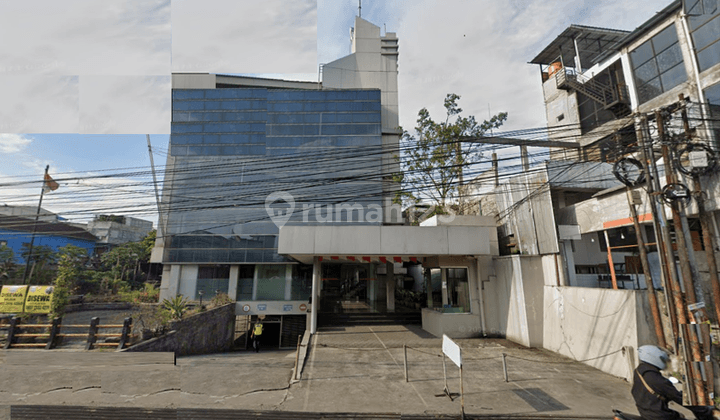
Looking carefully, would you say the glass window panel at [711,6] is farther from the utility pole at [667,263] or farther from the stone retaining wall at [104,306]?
the stone retaining wall at [104,306]

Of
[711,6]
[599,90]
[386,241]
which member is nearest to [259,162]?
[386,241]

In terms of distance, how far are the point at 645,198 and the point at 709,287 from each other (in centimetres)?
263

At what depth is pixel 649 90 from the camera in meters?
13.0

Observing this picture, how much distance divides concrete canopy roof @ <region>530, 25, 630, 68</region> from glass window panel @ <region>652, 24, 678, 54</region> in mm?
5330

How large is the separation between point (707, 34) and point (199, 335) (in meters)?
22.5

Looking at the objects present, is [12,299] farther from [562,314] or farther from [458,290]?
[562,314]

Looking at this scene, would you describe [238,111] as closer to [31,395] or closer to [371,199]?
[371,199]

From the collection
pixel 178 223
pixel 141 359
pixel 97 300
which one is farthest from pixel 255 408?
pixel 178 223

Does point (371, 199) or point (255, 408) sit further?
point (371, 199)

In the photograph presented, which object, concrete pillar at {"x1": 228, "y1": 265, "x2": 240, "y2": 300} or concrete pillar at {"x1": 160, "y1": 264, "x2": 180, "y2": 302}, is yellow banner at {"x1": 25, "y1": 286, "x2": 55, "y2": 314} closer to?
concrete pillar at {"x1": 228, "y1": 265, "x2": 240, "y2": 300}

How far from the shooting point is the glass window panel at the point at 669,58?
11.5 meters

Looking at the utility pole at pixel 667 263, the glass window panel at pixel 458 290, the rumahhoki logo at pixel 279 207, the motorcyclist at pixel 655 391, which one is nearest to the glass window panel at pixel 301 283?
the rumahhoki logo at pixel 279 207

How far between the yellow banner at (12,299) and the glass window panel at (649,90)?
22.9 metres

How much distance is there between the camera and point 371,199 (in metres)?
24.8
